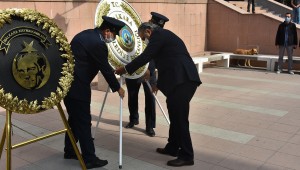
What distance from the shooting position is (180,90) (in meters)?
3.99

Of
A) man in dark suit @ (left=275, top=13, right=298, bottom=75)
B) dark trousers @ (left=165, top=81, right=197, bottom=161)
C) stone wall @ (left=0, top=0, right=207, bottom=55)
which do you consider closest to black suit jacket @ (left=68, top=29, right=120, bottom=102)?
dark trousers @ (left=165, top=81, right=197, bottom=161)

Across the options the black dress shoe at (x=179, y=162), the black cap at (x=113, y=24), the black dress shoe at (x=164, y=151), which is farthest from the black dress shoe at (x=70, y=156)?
the black cap at (x=113, y=24)

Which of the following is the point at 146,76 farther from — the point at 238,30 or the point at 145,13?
the point at 238,30

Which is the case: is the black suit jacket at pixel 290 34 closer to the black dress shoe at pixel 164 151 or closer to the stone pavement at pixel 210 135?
the stone pavement at pixel 210 135

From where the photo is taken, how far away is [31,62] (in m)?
3.01

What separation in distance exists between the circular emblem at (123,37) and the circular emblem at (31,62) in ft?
3.19

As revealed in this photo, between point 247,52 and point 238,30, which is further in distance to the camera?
point 238,30

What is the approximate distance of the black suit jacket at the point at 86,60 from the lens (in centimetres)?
379

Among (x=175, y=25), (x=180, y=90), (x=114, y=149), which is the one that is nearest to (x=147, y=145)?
(x=114, y=149)

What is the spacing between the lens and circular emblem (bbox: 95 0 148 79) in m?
4.27

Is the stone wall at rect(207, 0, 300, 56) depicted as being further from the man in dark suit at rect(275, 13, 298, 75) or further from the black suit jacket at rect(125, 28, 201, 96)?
the black suit jacket at rect(125, 28, 201, 96)

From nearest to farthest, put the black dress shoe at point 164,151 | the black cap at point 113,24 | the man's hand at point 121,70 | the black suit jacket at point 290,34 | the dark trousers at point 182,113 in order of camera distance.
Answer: the black cap at point 113,24, the dark trousers at point 182,113, the man's hand at point 121,70, the black dress shoe at point 164,151, the black suit jacket at point 290,34

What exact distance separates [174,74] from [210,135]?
162 centimetres

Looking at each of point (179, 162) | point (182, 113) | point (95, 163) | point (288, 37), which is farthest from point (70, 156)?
point (288, 37)
